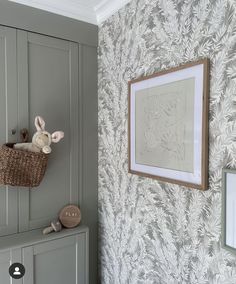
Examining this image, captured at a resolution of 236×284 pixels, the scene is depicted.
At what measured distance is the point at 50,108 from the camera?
1.82 m

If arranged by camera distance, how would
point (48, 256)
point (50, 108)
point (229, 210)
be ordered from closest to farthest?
point (229, 210) → point (48, 256) → point (50, 108)

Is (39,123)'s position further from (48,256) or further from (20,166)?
(48,256)

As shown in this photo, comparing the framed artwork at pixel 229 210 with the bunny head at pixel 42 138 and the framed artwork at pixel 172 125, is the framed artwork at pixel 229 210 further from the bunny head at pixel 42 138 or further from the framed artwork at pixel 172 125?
the bunny head at pixel 42 138

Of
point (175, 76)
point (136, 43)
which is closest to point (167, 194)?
point (175, 76)

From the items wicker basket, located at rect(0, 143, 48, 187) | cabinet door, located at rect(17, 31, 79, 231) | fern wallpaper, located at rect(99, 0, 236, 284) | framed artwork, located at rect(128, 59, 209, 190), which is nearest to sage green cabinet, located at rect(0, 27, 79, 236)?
cabinet door, located at rect(17, 31, 79, 231)

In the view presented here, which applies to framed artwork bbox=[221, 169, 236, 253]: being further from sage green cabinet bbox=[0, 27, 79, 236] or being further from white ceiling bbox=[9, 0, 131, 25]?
white ceiling bbox=[9, 0, 131, 25]

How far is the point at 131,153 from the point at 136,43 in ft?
2.23

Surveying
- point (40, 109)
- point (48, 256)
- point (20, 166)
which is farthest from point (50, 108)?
point (48, 256)

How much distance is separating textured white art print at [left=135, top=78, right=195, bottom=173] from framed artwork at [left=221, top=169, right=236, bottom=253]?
0.20 meters

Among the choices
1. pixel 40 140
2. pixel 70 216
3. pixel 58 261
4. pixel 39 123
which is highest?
pixel 39 123

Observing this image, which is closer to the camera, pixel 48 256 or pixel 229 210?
pixel 229 210

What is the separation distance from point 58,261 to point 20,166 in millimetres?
695

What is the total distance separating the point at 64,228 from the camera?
185cm

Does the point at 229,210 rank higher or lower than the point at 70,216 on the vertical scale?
higher
